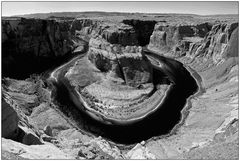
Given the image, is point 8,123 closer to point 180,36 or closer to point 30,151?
point 30,151

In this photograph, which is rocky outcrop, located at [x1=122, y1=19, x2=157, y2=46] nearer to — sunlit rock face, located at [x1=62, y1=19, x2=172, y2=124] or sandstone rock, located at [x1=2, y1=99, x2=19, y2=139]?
sunlit rock face, located at [x1=62, y1=19, x2=172, y2=124]

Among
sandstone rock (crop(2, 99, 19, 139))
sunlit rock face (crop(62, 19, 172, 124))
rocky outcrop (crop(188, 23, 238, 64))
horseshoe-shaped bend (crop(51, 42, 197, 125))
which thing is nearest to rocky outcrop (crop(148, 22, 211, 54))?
rocky outcrop (crop(188, 23, 238, 64))

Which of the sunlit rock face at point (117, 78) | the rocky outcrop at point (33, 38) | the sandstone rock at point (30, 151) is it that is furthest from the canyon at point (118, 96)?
the rocky outcrop at point (33, 38)

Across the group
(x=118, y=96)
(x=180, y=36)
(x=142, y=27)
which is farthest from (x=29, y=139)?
(x=142, y=27)

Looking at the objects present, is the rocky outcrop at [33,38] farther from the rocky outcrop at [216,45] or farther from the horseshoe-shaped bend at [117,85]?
the rocky outcrop at [216,45]

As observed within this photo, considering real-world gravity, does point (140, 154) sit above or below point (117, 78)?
below

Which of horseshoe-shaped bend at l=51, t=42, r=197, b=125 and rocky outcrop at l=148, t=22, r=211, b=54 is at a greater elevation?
rocky outcrop at l=148, t=22, r=211, b=54

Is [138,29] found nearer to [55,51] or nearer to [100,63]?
[55,51]

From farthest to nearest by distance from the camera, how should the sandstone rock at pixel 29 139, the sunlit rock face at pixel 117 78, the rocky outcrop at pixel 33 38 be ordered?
the rocky outcrop at pixel 33 38 → the sunlit rock face at pixel 117 78 → the sandstone rock at pixel 29 139
